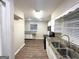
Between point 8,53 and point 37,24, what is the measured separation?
31.6 feet

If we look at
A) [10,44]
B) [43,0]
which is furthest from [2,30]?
[43,0]

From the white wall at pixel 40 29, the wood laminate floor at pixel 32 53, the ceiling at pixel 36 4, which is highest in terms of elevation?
the ceiling at pixel 36 4

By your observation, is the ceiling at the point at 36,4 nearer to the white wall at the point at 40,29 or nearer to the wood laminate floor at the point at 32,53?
the wood laminate floor at the point at 32,53

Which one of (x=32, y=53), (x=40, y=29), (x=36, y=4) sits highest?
(x=36, y=4)

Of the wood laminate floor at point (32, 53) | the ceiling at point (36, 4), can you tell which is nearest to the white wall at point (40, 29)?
the wood laminate floor at point (32, 53)

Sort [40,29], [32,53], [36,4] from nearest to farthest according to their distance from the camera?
[36,4] → [32,53] → [40,29]

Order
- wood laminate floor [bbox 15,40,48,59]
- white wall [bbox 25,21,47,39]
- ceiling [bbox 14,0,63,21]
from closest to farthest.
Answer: ceiling [bbox 14,0,63,21] < wood laminate floor [bbox 15,40,48,59] < white wall [bbox 25,21,47,39]

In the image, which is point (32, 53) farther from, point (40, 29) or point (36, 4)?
point (40, 29)

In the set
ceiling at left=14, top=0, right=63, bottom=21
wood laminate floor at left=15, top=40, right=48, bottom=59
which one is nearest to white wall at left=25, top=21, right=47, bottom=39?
wood laminate floor at left=15, top=40, right=48, bottom=59

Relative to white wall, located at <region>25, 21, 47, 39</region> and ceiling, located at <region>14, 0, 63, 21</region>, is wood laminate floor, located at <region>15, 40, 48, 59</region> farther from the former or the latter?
white wall, located at <region>25, 21, 47, 39</region>

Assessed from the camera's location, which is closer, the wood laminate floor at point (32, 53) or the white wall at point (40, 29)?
the wood laminate floor at point (32, 53)

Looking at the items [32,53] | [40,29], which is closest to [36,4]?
[32,53]

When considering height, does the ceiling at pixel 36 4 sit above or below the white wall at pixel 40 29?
above

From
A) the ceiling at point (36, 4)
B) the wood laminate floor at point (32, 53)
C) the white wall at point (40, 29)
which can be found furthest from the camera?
the white wall at point (40, 29)
